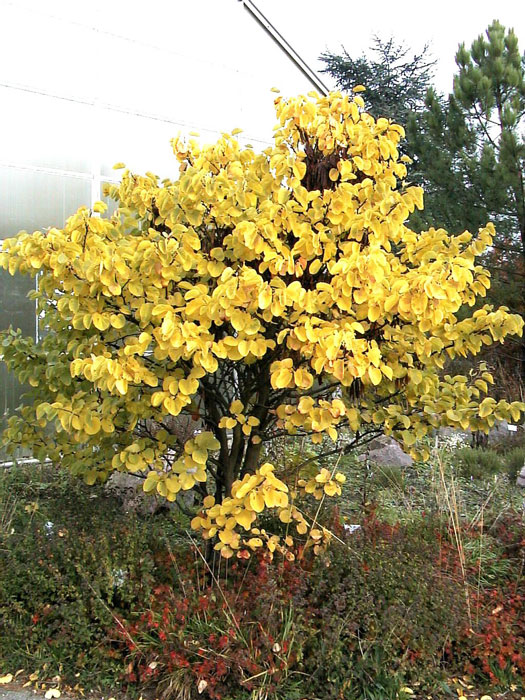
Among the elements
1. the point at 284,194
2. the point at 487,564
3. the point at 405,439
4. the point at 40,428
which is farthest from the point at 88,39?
the point at 487,564

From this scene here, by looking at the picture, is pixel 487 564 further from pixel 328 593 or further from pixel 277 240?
pixel 277 240

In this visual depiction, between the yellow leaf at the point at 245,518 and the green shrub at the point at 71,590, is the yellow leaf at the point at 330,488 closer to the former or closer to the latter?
the yellow leaf at the point at 245,518

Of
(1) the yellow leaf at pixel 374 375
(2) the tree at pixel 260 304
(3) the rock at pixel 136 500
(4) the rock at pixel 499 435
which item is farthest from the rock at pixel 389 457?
(1) the yellow leaf at pixel 374 375

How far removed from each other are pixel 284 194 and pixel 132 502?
2498 mm

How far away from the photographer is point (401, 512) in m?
4.29

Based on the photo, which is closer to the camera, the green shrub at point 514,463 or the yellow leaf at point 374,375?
the yellow leaf at point 374,375

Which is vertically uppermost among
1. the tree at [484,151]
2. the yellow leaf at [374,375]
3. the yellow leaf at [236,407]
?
the tree at [484,151]

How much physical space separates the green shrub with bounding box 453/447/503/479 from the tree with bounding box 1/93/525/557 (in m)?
2.44

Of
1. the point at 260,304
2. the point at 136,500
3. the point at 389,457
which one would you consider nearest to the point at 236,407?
the point at 260,304

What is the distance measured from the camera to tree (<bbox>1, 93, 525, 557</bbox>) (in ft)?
8.21

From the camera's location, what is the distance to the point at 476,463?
222 inches

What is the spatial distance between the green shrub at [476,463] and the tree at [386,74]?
1376 cm

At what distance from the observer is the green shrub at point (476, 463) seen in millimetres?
5516

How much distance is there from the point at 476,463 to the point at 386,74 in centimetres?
1505
